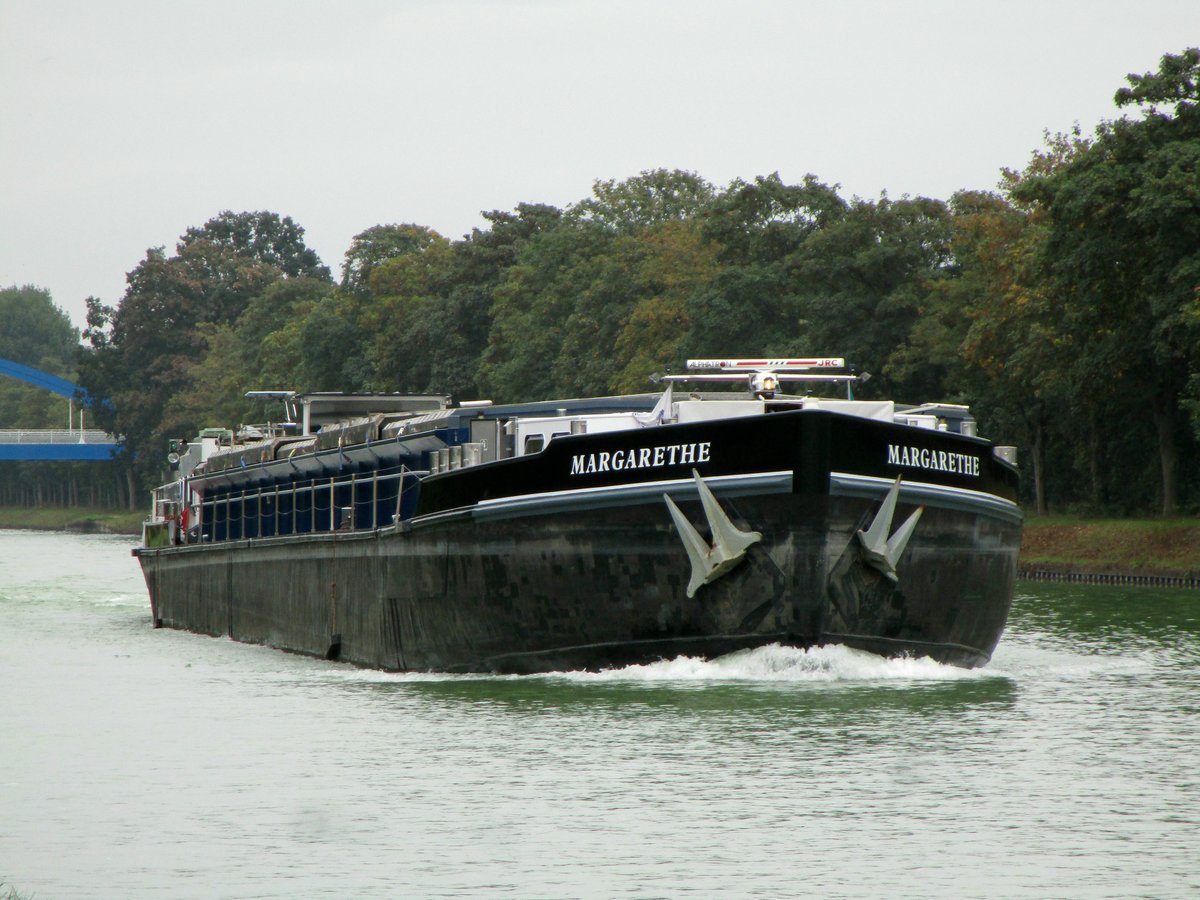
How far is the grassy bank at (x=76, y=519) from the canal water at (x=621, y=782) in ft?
317

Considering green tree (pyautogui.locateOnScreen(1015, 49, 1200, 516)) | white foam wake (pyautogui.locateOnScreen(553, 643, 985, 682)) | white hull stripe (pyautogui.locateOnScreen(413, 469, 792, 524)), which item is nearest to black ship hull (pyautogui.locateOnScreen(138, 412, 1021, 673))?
white hull stripe (pyautogui.locateOnScreen(413, 469, 792, 524))

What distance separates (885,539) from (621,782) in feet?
21.5

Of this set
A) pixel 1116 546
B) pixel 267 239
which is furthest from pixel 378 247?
pixel 1116 546

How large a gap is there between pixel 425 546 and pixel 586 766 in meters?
7.99

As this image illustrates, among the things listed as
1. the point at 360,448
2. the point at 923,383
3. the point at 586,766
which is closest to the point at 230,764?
the point at 586,766

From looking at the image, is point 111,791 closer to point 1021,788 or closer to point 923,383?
point 1021,788

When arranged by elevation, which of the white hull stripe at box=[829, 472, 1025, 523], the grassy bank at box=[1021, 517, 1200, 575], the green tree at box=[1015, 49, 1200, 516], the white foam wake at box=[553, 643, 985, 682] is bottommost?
the white foam wake at box=[553, 643, 985, 682]

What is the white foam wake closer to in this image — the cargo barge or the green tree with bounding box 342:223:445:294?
the cargo barge

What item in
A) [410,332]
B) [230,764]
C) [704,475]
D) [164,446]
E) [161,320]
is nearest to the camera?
[230,764]

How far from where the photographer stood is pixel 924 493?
78.4 feet

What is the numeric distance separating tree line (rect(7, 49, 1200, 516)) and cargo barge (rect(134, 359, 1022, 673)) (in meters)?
23.1

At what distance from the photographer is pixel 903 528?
23.5 m

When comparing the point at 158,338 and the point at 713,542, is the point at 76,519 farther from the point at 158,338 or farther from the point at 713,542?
the point at 713,542

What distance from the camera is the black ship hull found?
22812 millimetres
